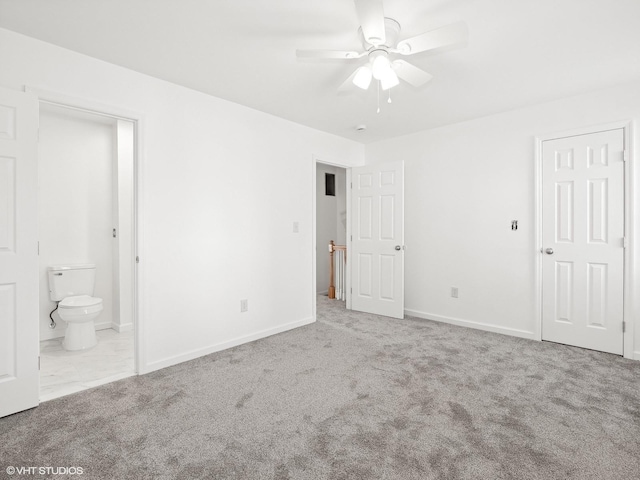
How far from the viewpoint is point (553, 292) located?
3473mm

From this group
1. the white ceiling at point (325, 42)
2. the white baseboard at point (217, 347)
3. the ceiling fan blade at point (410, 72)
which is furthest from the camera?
the white baseboard at point (217, 347)

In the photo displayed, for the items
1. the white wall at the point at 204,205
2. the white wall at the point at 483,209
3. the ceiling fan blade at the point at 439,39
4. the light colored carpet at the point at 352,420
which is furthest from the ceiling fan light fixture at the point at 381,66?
the white wall at the point at 483,209

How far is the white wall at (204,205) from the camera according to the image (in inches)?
101

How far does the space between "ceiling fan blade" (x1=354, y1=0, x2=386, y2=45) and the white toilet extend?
3.41m

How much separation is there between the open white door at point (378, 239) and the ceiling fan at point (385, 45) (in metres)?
2.14

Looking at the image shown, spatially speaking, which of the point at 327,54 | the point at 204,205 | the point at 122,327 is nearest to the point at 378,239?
the point at 204,205

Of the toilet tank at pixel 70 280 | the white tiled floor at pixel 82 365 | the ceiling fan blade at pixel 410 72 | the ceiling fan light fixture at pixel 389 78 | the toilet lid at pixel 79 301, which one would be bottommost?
the white tiled floor at pixel 82 365

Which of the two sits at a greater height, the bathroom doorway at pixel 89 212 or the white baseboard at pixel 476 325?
the bathroom doorway at pixel 89 212

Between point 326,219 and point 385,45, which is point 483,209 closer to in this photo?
point 385,45

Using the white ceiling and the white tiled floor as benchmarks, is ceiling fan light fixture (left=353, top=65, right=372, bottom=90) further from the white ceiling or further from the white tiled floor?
the white tiled floor

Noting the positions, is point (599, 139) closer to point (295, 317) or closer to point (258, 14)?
point (258, 14)

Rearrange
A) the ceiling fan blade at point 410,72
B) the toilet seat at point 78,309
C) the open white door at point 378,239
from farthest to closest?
the open white door at point 378,239
the toilet seat at point 78,309
the ceiling fan blade at point 410,72

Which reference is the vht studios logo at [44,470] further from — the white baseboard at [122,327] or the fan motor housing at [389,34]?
the fan motor housing at [389,34]

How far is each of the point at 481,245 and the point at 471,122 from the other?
1437 mm
